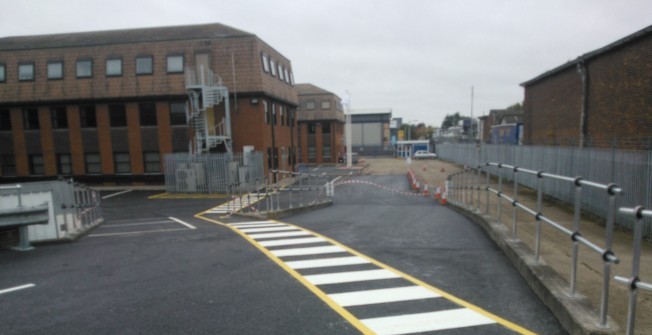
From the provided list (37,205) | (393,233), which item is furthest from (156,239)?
(393,233)

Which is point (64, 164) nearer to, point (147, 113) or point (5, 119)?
point (5, 119)

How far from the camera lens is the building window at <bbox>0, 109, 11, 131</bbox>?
3088cm

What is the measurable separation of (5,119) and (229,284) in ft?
116

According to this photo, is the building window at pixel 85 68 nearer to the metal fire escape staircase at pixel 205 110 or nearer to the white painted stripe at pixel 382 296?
the metal fire escape staircase at pixel 205 110

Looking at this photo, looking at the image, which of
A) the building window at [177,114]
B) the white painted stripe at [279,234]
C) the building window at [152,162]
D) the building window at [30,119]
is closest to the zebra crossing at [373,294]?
the white painted stripe at [279,234]

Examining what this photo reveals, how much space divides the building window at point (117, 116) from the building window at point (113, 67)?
2.47m

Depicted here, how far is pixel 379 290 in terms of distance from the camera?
5.41 m

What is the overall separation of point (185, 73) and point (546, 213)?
24.6 m

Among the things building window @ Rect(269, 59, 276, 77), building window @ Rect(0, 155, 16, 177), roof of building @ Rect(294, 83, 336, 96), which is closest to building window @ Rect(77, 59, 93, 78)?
building window @ Rect(0, 155, 16, 177)

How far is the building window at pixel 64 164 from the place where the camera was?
30.8 metres

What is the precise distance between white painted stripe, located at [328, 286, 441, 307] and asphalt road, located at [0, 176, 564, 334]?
0.43 ft

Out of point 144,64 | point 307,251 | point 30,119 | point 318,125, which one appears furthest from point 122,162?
point 318,125

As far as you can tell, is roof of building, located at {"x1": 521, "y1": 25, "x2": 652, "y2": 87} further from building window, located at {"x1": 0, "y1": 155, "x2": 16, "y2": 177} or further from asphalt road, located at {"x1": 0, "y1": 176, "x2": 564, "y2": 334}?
building window, located at {"x1": 0, "y1": 155, "x2": 16, "y2": 177}

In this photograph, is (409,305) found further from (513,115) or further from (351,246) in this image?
(513,115)
